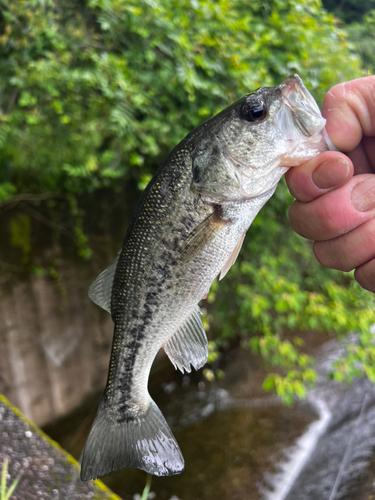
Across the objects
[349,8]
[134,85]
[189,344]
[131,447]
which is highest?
[349,8]

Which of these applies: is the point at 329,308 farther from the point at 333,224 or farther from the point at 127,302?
the point at 127,302

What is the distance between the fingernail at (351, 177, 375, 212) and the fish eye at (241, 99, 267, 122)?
0.43 m

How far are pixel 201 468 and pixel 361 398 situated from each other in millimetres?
2387

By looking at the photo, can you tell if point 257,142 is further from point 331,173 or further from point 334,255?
point 334,255

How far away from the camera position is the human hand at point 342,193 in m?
1.25

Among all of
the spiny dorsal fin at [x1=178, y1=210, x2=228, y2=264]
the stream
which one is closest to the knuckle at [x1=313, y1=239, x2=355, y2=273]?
the spiny dorsal fin at [x1=178, y1=210, x2=228, y2=264]

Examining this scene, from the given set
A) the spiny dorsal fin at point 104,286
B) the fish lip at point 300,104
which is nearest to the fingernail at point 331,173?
the fish lip at point 300,104

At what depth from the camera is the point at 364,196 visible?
1256 mm

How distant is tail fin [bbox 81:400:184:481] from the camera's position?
1.25m

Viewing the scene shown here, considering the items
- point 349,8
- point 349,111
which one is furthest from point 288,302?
point 349,8

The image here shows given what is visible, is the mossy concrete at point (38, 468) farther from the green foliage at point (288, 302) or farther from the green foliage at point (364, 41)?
the green foliage at point (364, 41)

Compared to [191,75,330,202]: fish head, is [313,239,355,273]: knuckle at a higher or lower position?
lower

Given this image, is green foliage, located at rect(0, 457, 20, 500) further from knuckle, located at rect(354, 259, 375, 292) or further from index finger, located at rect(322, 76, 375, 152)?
index finger, located at rect(322, 76, 375, 152)

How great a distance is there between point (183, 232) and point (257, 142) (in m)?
0.42
